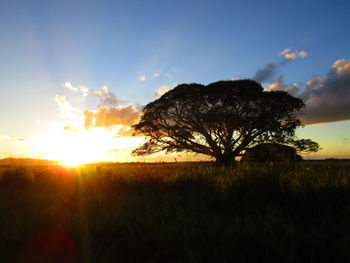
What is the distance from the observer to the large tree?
68.0 feet

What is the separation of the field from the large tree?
54.7 feet

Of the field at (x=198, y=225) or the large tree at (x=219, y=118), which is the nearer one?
the field at (x=198, y=225)

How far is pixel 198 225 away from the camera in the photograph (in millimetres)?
2629

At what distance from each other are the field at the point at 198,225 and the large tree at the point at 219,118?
16.7m

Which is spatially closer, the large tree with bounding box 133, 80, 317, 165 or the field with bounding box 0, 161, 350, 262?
the field with bounding box 0, 161, 350, 262

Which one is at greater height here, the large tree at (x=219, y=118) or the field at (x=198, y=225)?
the large tree at (x=219, y=118)

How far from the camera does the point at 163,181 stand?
5.25 meters

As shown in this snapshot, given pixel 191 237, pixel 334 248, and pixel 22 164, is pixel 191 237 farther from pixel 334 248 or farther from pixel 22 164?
pixel 22 164

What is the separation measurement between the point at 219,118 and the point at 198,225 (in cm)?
1845

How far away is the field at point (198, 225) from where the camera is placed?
2.09m

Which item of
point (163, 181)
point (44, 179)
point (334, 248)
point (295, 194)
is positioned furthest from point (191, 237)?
point (44, 179)

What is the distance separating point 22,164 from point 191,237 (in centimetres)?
1070

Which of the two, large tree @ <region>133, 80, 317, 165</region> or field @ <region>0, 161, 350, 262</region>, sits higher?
large tree @ <region>133, 80, 317, 165</region>

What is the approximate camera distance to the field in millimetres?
2094
